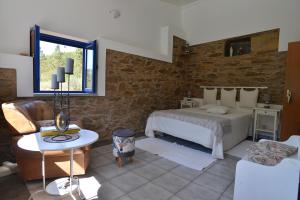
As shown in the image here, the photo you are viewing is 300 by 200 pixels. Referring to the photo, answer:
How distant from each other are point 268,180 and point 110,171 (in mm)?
1851

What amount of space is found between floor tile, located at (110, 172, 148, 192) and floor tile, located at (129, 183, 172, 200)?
0.30 ft

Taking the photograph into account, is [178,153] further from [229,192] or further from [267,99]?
[267,99]

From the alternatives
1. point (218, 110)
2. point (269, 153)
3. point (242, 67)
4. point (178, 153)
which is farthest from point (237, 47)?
point (269, 153)

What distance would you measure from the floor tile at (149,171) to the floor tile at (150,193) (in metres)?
0.23

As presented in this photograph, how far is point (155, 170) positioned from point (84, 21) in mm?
2940

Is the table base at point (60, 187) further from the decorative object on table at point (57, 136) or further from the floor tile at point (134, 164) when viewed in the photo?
the floor tile at point (134, 164)

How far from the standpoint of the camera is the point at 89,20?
345 centimetres

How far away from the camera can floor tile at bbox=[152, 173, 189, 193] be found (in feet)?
6.95

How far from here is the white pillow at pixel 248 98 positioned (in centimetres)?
416

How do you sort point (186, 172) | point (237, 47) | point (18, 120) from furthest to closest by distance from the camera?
point (237, 47)
point (186, 172)
point (18, 120)

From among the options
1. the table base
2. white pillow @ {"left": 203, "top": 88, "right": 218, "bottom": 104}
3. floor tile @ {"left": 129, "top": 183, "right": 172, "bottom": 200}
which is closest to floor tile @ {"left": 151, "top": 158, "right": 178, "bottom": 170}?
floor tile @ {"left": 129, "top": 183, "right": 172, "bottom": 200}

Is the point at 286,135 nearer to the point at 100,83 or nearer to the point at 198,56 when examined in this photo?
the point at 198,56

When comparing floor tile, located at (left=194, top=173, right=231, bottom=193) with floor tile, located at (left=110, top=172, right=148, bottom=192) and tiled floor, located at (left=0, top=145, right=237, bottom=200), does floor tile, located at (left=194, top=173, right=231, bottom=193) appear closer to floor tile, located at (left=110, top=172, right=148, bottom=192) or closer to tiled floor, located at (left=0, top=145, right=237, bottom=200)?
tiled floor, located at (left=0, top=145, right=237, bottom=200)

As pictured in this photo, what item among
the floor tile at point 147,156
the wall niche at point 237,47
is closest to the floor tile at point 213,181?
the floor tile at point 147,156
